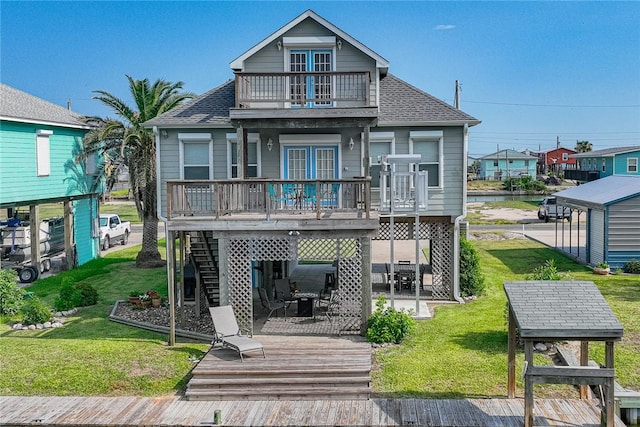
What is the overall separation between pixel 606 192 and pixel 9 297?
22457mm

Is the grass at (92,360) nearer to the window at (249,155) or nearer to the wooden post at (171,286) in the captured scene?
the wooden post at (171,286)

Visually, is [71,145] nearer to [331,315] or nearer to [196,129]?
[196,129]

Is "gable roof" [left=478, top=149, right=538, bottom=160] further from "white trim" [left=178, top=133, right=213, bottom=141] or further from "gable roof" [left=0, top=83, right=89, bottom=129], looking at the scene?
"white trim" [left=178, top=133, right=213, bottom=141]

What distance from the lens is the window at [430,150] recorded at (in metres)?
18.4

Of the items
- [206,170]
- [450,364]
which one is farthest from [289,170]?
[450,364]

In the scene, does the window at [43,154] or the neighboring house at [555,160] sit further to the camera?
the neighboring house at [555,160]

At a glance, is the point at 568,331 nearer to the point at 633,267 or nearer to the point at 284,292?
the point at 284,292

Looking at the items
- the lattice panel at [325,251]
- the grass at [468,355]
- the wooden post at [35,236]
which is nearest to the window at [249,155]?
the lattice panel at [325,251]

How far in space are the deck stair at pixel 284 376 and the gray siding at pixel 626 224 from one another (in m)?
14.5

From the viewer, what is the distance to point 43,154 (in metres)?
22.9

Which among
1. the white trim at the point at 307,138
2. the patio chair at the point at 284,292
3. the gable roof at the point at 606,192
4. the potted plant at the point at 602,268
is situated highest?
the white trim at the point at 307,138

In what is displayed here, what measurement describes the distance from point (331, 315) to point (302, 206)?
2.94 m

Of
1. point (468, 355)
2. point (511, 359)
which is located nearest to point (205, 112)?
A: point (468, 355)

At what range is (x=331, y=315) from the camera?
1606 centimetres
